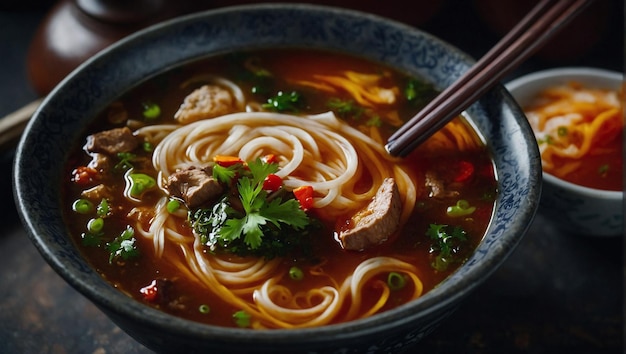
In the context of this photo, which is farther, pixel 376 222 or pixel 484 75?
pixel 484 75

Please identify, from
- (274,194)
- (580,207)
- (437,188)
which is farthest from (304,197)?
(580,207)

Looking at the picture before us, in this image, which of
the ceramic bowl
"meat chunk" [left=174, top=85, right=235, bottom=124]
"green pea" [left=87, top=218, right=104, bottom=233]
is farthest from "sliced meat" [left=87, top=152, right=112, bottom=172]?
the ceramic bowl

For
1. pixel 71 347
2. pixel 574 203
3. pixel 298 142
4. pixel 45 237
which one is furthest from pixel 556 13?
pixel 71 347

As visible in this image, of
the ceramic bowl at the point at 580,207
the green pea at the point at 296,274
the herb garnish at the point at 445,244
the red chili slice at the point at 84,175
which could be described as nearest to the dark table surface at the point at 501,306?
the ceramic bowl at the point at 580,207

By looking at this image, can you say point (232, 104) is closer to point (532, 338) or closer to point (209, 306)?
point (209, 306)

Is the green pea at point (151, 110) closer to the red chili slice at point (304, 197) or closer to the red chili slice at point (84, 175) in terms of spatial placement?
the red chili slice at point (84, 175)

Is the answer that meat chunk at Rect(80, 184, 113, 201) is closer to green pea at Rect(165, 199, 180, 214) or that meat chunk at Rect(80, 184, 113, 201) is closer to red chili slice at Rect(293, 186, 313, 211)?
green pea at Rect(165, 199, 180, 214)

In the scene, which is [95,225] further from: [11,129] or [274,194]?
[11,129]
